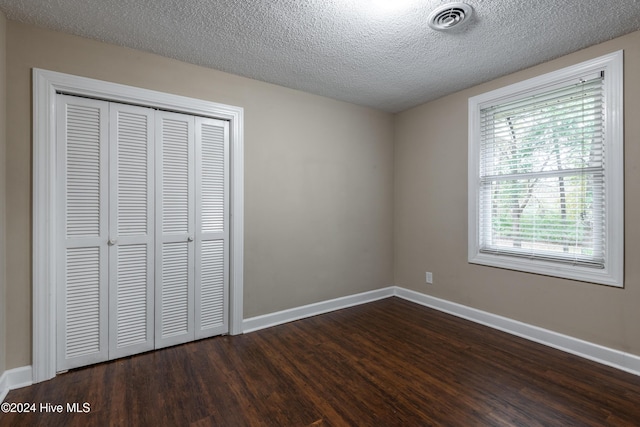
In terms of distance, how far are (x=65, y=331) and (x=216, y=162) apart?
171cm

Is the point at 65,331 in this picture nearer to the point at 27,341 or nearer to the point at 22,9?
the point at 27,341

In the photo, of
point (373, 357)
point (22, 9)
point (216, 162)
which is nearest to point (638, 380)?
point (373, 357)

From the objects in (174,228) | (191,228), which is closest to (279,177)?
(191,228)

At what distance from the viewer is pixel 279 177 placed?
312 cm

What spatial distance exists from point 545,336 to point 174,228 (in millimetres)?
3343

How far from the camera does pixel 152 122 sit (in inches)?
98.3

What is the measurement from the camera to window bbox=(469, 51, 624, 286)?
2285mm

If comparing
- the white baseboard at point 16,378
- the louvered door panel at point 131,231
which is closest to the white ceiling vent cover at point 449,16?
the louvered door panel at point 131,231

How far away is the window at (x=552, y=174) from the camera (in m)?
2.29

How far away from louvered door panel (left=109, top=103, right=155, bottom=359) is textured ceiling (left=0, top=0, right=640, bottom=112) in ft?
2.05

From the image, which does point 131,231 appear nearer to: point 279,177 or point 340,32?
point 279,177

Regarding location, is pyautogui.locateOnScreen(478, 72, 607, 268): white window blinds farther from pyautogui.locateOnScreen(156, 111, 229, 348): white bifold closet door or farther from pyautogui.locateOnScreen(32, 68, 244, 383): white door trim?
pyautogui.locateOnScreen(32, 68, 244, 383): white door trim

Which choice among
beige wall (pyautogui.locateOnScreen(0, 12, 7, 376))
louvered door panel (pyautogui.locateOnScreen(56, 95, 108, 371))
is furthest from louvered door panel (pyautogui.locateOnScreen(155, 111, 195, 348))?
beige wall (pyautogui.locateOnScreen(0, 12, 7, 376))

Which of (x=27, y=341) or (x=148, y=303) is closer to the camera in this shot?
(x=27, y=341)
